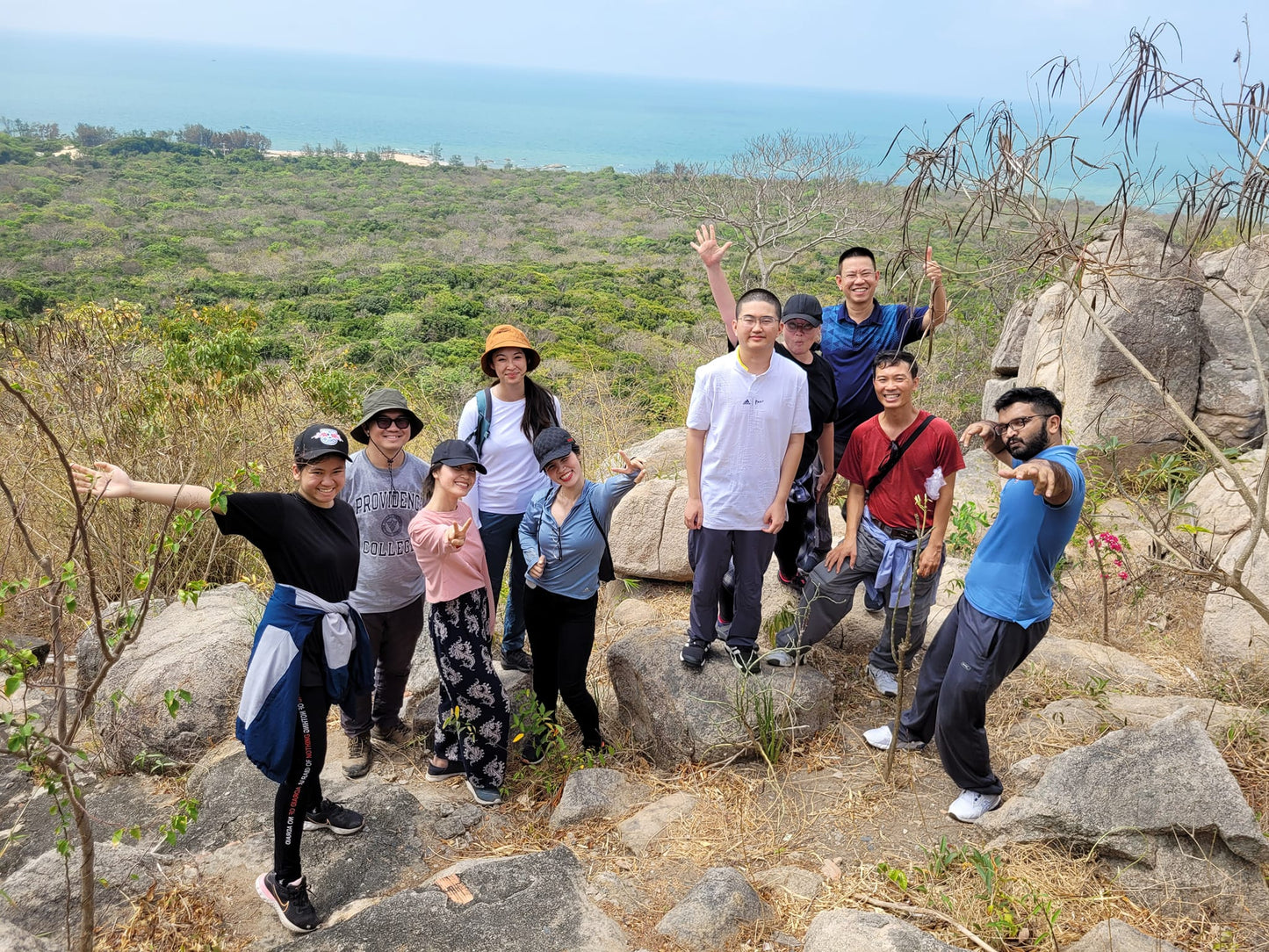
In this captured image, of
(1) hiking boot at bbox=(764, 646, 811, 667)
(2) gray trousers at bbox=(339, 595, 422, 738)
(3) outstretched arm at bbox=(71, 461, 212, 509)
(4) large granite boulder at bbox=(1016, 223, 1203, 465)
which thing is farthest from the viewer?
(4) large granite boulder at bbox=(1016, 223, 1203, 465)

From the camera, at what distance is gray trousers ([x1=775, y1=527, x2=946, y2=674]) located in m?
3.83

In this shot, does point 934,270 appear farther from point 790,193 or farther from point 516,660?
point 790,193

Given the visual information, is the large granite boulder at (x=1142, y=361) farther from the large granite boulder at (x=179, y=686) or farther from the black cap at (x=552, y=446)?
the large granite boulder at (x=179, y=686)

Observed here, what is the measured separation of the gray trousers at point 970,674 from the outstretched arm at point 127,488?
2.64 metres

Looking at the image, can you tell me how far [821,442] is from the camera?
13.5 ft

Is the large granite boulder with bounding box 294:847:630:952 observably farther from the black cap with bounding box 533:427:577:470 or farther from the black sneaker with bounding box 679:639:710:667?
the black cap with bounding box 533:427:577:470

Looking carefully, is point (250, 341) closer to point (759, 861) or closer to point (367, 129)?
point (759, 861)

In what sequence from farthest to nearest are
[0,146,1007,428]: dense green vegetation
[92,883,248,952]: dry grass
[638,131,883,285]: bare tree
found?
[638,131,883,285]: bare tree
[0,146,1007,428]: dense green vegetation
[92,883,248,952]: dry grass

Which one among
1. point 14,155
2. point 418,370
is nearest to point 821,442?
point 418,370

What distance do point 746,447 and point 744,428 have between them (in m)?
0.08

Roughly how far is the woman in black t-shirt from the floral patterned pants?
21.6 inches

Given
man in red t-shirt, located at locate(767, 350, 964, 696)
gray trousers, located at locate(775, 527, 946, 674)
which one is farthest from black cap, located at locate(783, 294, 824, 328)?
gray trousers, located at locate(775, 527, 946, 674)

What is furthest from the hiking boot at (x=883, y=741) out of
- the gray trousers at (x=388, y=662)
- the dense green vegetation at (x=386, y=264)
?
the dense green vegetation at (x=386, y=264)

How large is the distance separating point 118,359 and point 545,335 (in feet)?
48.9
